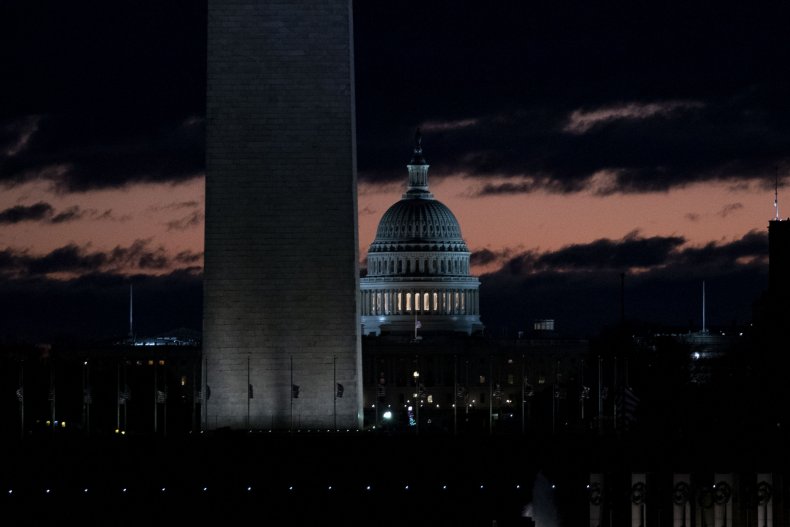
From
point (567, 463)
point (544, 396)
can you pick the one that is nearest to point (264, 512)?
point (567, 463)

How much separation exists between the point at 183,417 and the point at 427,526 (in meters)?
50.5

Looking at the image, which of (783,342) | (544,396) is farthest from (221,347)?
(544,396)

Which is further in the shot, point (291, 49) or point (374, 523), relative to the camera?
point (291, 49)

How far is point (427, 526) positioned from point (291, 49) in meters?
25.2

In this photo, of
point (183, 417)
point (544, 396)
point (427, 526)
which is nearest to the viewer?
point (427, 526)

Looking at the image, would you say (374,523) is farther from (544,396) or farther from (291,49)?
(544,396)

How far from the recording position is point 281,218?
105 m

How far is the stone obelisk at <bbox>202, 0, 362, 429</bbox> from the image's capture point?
103938mm

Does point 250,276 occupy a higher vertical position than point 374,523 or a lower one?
higher

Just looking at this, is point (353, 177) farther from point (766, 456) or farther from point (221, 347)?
point (766, 456)

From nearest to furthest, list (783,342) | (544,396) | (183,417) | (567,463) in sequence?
(567,463)
(183,417)
(783,342)
(544,396)

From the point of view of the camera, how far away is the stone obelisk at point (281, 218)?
10394cm

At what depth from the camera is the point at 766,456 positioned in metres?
89.2

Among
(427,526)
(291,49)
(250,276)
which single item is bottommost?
(427,526)
